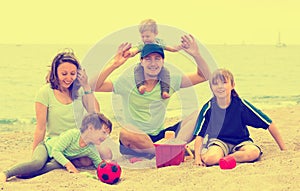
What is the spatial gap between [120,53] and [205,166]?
1.15 meters

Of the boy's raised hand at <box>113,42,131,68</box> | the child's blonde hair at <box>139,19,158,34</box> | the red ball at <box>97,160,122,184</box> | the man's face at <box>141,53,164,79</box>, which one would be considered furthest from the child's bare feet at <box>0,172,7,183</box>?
the child's blonde hair at <box>139,19,158,34</box>

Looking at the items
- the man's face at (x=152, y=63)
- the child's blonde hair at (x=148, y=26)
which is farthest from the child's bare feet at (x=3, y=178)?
the child's blonde hair at (x=148, y=26)

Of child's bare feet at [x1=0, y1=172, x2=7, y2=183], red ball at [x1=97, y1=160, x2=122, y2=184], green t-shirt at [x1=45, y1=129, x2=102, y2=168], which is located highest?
green t-shirt at [x1=45, y1=129, x2=102, y2=168]

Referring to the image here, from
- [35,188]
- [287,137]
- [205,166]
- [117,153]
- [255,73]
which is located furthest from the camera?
[255,73]

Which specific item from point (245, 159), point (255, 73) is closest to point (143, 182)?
point (245, 159)

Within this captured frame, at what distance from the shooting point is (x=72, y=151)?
3928 mm

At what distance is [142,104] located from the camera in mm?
4293

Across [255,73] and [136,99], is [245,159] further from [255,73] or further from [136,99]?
[255,73]

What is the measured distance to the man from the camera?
4.18 m

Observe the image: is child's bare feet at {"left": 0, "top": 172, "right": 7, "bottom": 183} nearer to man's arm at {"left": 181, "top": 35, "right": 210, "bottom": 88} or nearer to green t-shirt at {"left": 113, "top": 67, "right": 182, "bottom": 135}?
green t-shirt at {"left": 113, "top": 67, "right": 182, "bottom": 135}

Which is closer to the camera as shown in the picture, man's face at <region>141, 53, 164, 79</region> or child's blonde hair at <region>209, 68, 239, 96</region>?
child's blonde hair at <region>209, 68, 239, 96</region>

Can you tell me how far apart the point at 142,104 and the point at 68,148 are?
0.77 meters

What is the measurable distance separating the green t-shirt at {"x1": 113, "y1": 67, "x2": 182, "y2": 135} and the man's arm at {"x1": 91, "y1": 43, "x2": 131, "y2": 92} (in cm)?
11

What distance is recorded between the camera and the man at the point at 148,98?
4.18 metres
